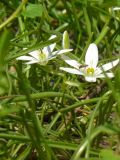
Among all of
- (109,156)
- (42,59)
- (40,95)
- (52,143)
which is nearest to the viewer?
(109,156)

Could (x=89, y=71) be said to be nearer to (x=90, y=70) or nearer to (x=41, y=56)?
(x=90, y=70)

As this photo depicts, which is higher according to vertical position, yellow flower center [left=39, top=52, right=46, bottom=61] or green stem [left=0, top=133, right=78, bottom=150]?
yellow flower center [left=39, top=52, right=46, bottom=61]

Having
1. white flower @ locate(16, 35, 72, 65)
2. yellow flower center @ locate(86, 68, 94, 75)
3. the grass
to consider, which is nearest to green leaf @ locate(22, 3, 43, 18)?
the grass

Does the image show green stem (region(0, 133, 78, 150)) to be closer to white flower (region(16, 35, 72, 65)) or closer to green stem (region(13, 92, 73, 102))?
green stem (region(13, 92, 73, 102))

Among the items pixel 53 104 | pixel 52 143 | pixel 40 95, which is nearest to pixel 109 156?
pixel 52 143

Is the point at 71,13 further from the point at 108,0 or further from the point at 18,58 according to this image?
the point at 18,58

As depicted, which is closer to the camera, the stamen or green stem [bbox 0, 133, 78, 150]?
green stem [bbox 0, 133, 78, 150]
